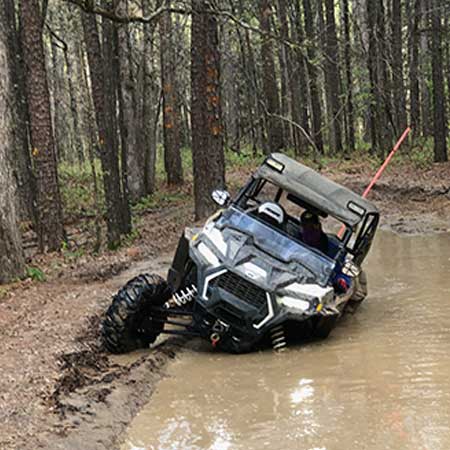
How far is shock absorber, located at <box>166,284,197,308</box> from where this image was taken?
8.20m

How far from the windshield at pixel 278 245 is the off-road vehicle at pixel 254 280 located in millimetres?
12

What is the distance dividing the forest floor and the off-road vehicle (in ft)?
1.52

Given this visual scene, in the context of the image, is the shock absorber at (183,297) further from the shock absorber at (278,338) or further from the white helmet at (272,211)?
the white helmet at (272,211)

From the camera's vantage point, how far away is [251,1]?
32.2m

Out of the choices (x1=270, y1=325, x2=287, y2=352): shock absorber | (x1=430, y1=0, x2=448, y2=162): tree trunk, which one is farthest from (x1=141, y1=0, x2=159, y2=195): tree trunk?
(x1=270, y1=325, x2=287, y2=352): shock absorber

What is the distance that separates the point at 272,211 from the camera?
28.9 ft

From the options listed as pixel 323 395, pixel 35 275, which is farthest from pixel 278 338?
pixel 35 275

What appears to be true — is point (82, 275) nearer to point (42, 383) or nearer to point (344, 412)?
point (42, 383)

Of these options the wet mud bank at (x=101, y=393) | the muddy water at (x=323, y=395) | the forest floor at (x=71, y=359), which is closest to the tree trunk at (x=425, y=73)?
the forest floor at (x=71, y=359)

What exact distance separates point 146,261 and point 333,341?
5458 mm

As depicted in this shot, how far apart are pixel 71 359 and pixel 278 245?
2716mm

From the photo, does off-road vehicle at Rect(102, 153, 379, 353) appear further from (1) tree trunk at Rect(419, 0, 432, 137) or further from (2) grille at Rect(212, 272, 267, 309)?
(1) tree trunk at Rect(419, 0, 432, 137)

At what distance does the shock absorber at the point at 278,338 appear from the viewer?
764 cm

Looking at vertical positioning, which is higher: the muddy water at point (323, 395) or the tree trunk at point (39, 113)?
the tree trunk at point (39, 113)
